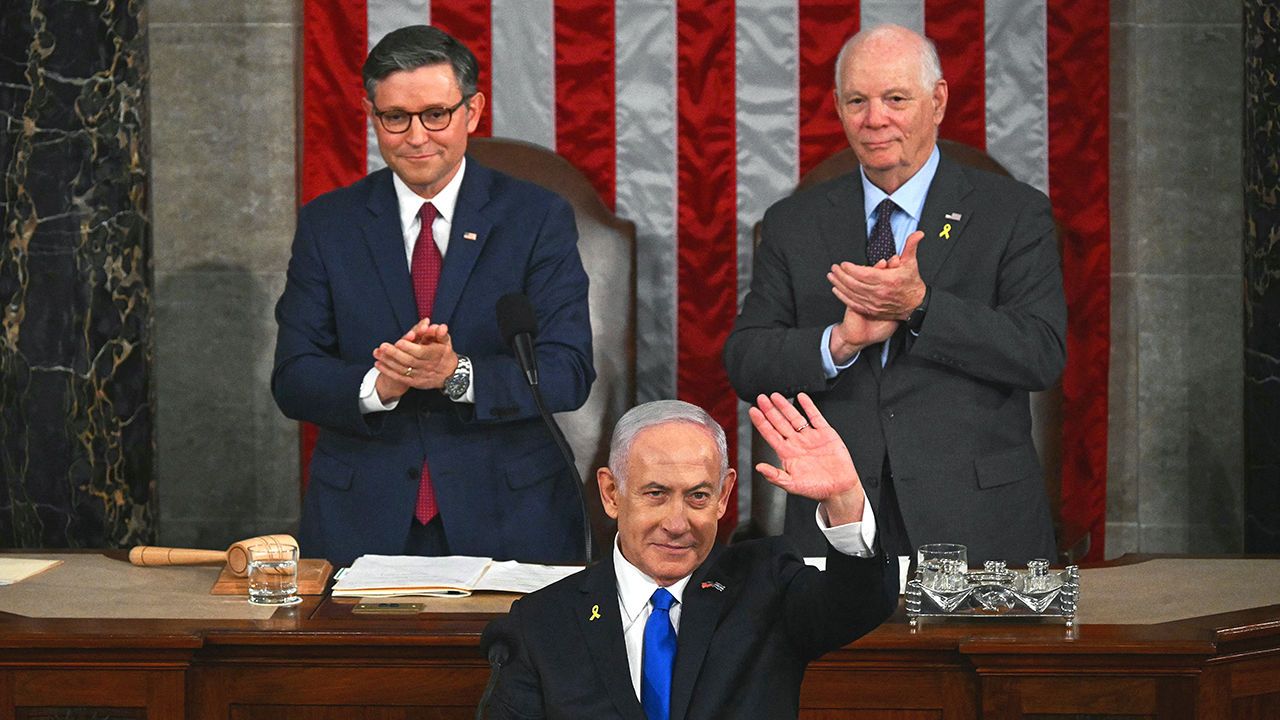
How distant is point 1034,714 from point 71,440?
3.09 m

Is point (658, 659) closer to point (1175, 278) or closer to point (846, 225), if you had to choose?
point (846, 225)

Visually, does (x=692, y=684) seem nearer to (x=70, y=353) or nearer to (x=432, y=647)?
(x=432, y=647)

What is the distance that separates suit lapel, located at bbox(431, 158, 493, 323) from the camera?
3510 millimetres

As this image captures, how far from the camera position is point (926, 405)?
3.41 meters

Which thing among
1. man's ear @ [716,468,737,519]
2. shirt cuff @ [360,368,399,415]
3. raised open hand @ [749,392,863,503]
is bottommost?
man's ear @ [716,468,737,519]

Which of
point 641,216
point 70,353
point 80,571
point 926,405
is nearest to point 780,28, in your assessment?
point 641,216

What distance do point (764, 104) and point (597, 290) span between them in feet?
2.52

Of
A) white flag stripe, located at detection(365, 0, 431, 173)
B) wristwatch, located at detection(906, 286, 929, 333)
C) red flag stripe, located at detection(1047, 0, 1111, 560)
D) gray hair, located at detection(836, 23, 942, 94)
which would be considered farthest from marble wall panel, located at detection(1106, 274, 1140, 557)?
white flag stripe, located at detection(365, 0, 431, 173)

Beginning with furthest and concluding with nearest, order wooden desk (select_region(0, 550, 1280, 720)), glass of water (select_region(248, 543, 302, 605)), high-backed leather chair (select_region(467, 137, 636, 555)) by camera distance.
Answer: high-backed leather chair (select_region(467, 137, 636, 555)) → glass of water (select_region(248, 543, 302, 605)) → wooden desk (select_region(0, 550, 1280, 720))

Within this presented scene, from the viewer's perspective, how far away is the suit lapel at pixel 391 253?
3.51m

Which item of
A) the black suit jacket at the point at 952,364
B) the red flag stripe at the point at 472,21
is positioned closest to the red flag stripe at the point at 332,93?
the red flag stripe at the point at 472,21

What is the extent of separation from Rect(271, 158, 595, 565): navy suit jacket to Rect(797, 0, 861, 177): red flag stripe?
144 centimetres

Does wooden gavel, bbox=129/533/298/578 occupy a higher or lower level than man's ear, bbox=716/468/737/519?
lower

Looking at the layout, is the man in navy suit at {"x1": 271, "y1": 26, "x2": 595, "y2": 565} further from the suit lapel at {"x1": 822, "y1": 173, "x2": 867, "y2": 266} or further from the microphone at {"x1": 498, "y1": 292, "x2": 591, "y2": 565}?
the suit lapel at {"x1": 822, "y1": 173, "x2": 867, "y2": 266}
